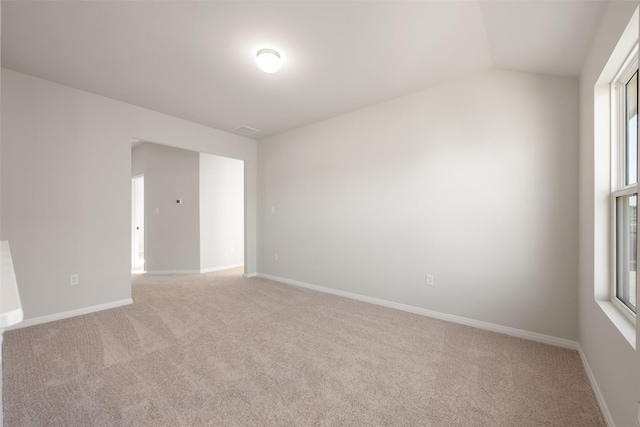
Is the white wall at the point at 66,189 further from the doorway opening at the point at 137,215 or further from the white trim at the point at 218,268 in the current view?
the doorway opening at the point at 137,215

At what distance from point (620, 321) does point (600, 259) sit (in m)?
0.49

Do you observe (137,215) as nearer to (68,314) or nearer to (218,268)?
(218,268)

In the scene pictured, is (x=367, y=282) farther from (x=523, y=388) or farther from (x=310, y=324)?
(x=523, y=388)

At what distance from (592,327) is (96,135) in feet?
17.1

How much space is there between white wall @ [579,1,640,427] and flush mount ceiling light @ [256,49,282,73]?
224 cm

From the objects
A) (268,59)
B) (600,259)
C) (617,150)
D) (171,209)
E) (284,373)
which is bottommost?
(284,373)

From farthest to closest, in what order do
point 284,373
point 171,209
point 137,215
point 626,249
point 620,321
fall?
point 137,215 → point 171,209 → point 284,373 → point 626,249 → point 620,321

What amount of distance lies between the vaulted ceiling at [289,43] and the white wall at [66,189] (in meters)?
0.32

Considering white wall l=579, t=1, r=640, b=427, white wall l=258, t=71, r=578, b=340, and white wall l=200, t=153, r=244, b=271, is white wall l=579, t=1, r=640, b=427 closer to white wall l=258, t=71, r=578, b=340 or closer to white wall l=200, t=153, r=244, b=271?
white wall l=258, t=71, r=578, b=340

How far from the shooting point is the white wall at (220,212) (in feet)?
18.3

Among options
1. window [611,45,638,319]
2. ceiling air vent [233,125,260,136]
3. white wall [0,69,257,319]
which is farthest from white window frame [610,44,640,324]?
white wall [0,69,257,319]

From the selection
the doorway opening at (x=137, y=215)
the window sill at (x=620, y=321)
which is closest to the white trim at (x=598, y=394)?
the window sill at (x=620, y=321)

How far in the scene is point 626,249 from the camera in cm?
171

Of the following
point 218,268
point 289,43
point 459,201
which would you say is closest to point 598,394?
point 459,201
